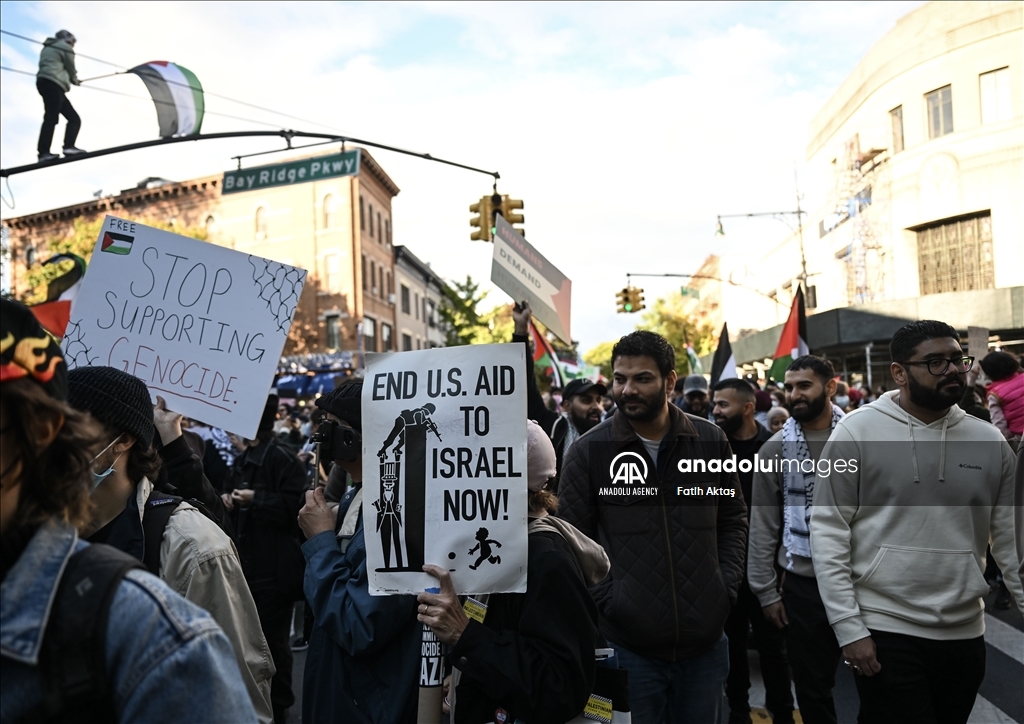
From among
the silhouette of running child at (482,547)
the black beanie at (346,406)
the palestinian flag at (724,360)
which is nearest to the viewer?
the silhouette of running child at (482,547)

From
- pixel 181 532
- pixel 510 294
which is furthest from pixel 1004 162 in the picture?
pixel 181 532

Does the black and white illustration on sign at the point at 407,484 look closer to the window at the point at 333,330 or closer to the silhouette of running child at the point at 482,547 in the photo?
the silhouette of running child at the point at 482,547

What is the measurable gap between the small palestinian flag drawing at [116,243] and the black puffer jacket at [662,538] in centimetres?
254

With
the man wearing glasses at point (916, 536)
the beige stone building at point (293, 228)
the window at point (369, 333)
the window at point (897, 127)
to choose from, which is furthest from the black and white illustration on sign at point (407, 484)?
the window at point (369, 333)

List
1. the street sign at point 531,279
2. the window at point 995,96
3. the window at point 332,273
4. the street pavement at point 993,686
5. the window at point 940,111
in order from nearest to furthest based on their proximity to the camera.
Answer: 1. the street pavement at point 993,686
2. the street sign at point 531,279
3. the window at point 995,96
4. the window at point 940,111
5. the window at point 332,273

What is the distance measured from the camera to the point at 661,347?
13.1 feet

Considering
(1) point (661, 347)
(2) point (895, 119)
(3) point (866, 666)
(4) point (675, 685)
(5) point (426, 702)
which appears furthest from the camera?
(2) point (895, 119)

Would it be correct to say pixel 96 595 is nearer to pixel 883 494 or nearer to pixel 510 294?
pixel 883 494

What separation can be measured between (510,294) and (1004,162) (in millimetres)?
26906

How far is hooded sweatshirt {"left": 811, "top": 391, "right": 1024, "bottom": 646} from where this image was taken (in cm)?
338

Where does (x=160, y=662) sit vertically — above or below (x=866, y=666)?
above

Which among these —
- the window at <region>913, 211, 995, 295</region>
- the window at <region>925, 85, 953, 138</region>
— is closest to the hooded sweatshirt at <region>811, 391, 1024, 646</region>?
the window at <region>913, 211, 995, 295</region>

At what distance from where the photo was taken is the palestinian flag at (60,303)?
5305 mm

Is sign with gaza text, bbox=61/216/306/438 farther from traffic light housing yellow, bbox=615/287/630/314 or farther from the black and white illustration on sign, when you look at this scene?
traffic light housing yellow, bbox=615/287/630/314
